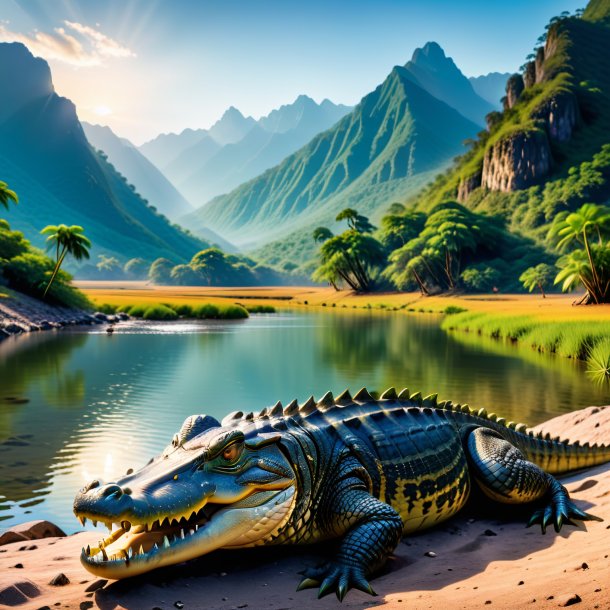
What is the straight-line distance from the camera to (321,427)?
5516 mm

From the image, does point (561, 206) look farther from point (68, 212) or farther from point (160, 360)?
point (68, 212)

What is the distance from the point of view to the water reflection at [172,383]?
1028cm

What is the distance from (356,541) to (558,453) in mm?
3683

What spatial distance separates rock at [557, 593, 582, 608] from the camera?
3.68 metres

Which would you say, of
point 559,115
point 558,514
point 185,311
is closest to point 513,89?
point 559,115

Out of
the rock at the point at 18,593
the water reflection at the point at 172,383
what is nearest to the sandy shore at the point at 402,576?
the rock at the point at 18,593

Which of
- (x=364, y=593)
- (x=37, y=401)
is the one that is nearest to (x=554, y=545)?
(x=364, y=593)

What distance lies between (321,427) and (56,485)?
517cm

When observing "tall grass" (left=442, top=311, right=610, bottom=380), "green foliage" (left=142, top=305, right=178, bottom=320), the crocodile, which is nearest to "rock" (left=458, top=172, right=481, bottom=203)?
"green foliage" (left=142, top=305, right=178, bottom=320)

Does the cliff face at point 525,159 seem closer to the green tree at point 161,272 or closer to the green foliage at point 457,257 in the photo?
the green foliage at point 457,257

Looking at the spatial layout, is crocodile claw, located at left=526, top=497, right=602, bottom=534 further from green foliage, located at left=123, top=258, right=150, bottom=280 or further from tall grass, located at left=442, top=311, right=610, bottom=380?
green foliage, located at left=123, top=258, right=150, bottom=280

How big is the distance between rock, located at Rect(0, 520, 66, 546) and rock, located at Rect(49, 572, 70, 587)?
1698 mm

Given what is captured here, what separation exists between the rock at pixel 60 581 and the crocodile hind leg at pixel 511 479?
383 cm

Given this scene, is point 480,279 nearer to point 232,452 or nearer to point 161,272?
point 232,452
